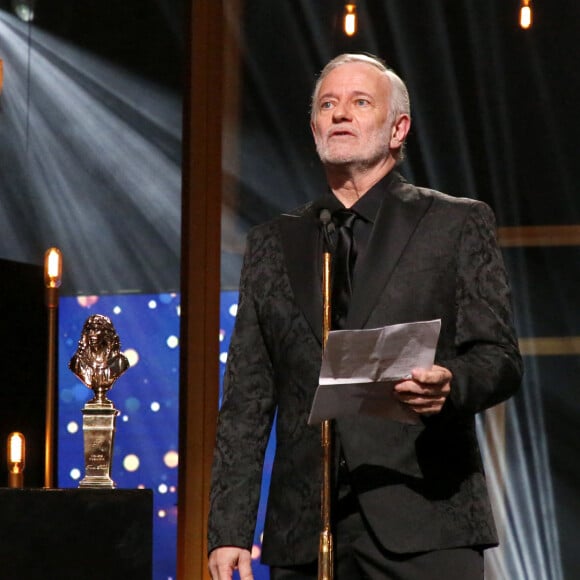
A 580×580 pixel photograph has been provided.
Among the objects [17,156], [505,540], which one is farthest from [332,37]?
[505,540]

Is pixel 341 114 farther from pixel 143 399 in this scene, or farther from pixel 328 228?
pixel 143 399

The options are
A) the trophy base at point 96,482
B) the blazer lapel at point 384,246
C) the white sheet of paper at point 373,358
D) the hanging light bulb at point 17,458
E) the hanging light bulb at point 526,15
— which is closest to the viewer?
the white sheet of paper at point 373,358

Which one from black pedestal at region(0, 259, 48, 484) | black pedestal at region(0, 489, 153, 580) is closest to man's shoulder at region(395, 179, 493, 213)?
black pedestal at region(0, 489, 153, 580)

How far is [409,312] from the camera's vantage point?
1801mm

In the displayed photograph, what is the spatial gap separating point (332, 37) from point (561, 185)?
2.60ft

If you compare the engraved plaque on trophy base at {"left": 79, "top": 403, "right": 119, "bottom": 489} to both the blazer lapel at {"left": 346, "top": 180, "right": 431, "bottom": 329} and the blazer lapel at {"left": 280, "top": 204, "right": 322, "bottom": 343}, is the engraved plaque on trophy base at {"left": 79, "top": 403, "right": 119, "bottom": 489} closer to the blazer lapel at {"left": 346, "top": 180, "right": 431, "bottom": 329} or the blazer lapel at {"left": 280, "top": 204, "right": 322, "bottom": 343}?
the blazer lapel at {"left": 280, "top": 204, "right": 322, "bottom": 343}

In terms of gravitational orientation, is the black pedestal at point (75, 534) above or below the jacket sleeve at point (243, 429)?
below

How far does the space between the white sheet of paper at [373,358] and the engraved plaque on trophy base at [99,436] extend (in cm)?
111

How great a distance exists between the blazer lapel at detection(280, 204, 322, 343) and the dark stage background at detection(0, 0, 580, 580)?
4.52 ft

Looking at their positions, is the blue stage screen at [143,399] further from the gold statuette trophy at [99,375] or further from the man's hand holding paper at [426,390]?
the man's hand holding paper at [426,390]

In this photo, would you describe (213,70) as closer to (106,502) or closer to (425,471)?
(106,502)

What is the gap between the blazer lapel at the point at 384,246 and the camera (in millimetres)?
1786

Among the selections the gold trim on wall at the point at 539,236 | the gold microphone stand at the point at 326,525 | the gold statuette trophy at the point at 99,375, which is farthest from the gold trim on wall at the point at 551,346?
the gold microphone stand at the point at 326,525

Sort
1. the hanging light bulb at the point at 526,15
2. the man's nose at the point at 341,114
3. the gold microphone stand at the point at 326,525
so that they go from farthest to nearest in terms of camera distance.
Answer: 1. the hanging light bulb at the point at 526,15
2. the man's nose at the point at 341,114
3. the gold microphone stand at the point at 326,525
